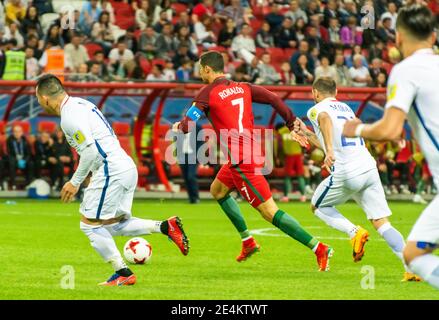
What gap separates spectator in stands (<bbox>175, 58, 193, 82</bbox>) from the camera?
27219 mm

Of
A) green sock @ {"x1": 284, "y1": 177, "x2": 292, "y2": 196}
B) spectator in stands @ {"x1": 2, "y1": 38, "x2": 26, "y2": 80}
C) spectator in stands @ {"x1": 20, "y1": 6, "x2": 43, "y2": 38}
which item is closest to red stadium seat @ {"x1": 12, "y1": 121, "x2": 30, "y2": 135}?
spectator in stands @ {"x1": 2, "y1": 38, "x2": 26, "y2": 80}

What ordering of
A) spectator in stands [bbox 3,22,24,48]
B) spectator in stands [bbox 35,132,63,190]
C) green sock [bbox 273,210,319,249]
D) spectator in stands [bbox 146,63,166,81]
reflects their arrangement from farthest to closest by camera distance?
spectator in stands [bbox 3,22,24,48]
spectator in stands [bbox 146,63,166,81]
spectator in stands [bbox 35,132,63,190]
green sock [bbox 273,210,319,249]

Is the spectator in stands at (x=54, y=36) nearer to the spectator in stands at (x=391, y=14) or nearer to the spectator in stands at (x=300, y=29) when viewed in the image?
the spectator in stands at (x=300, y=29)

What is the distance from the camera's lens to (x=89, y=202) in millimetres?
10531

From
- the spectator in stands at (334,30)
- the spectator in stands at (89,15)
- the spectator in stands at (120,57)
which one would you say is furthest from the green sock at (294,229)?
the spectator in stands at (334,30)

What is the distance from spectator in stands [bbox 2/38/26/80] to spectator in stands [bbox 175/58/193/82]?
4067 mm

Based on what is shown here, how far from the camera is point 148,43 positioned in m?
28.3

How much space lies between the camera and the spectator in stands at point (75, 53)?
86.9ft

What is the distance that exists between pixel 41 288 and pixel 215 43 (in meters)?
19.9

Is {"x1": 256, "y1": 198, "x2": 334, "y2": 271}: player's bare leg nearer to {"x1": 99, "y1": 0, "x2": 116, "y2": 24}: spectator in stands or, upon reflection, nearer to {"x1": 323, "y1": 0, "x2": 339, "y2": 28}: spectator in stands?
{"x1": 99, "y1": 0, "x2": 116, "y2": 24}: spectator in stands

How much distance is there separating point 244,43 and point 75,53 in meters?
5.10

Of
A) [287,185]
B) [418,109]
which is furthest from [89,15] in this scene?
[418,109]

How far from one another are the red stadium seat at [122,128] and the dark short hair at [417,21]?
18.5m
